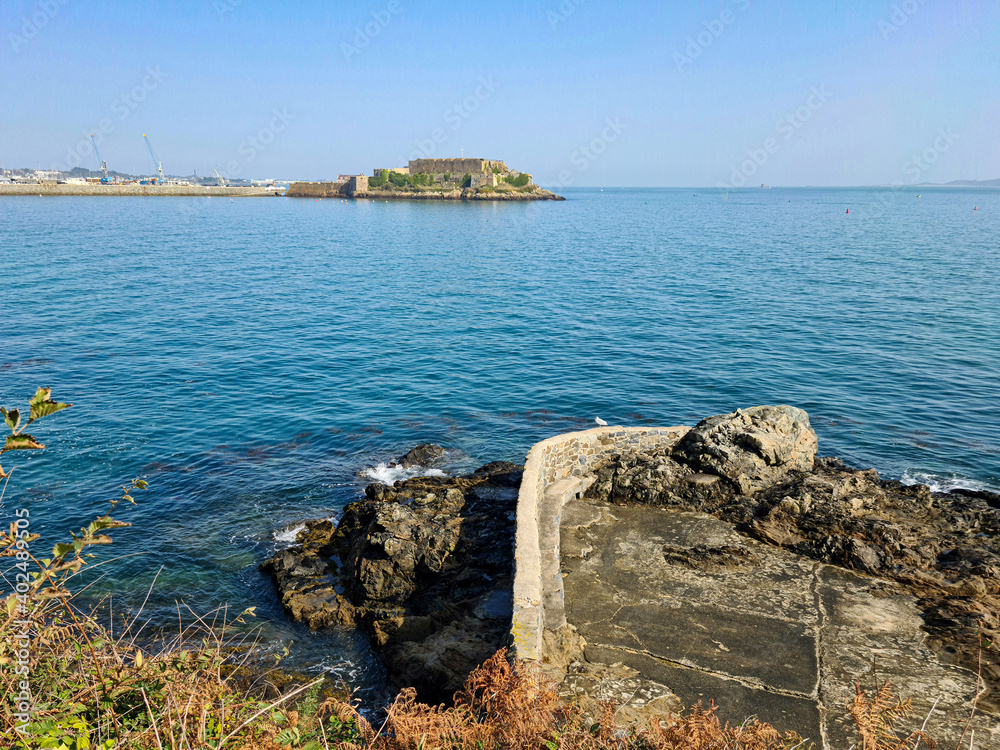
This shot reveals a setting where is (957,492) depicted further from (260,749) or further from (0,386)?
(0,386)

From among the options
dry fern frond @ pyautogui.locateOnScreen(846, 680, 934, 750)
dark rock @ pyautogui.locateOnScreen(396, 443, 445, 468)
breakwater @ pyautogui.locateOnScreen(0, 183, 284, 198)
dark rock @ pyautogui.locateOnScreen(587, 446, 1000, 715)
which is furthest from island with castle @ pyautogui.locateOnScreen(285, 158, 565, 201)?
dry fern frond @ pyautogui.locateOnScreen(846, 680, 934, 750)

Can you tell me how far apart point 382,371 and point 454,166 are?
14019 centimetres

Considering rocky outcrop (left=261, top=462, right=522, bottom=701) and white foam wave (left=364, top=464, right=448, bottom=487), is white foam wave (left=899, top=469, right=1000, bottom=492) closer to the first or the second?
rocky outcrop (left=261, top=462, right=522, bottom=701)

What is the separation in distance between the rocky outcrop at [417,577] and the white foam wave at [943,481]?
35.3 ft

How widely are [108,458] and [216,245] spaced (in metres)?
56.5

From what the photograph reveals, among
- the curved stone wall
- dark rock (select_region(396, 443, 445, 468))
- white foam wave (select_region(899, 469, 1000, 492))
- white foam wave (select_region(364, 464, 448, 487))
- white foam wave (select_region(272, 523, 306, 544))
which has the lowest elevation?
white foam wave (select_region(272, 523, 306, 544))

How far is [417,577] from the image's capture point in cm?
1200

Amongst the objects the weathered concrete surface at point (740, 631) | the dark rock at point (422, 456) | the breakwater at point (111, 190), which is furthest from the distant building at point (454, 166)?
the weathered concrete surface at point (740, 631)

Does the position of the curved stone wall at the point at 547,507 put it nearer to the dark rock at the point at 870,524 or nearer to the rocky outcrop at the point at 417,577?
the dark rock at the point at 870,524

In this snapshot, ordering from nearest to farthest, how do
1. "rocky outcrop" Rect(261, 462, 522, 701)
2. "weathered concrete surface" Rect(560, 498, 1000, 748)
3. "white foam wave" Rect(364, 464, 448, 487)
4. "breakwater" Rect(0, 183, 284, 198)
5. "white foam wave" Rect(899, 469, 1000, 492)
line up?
"weathered concrete surface" Rect(560, 498, 1000, 748) < "rocky outcrop" Rect(261, 462, 522, 701) < "white foam wave" Rect(899, 469, 1000, 492) < "white foam wave" Rect(364, 464, 448, 487) < "breakwater" Rect(0, 183, 284, 198)

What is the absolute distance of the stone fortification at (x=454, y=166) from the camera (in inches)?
6102

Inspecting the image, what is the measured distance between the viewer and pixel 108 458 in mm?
17328

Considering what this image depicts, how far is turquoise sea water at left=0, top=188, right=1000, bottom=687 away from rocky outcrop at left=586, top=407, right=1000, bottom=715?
4.10m

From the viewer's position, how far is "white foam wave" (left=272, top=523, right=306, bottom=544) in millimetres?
14039
